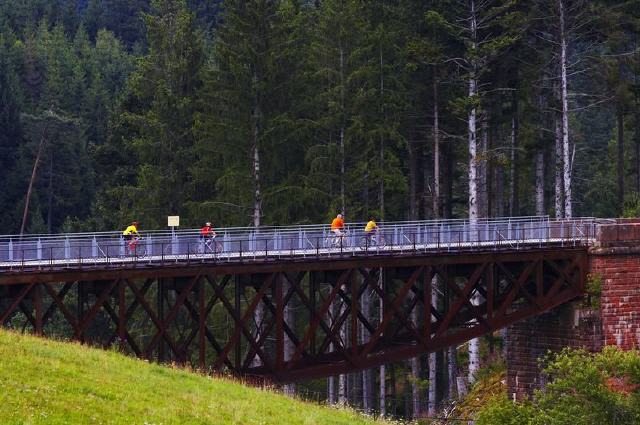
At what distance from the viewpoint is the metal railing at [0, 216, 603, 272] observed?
126ft

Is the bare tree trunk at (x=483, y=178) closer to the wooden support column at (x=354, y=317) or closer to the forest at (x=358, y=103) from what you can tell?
the forest at (x=358, y=103)

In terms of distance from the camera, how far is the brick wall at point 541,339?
156 feet

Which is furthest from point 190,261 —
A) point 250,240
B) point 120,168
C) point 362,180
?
point 120,168

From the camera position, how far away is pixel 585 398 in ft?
121

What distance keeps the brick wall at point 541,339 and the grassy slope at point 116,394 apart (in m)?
17.2

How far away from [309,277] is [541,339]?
1113 cm

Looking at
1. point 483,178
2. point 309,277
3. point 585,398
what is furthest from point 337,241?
point 483,178

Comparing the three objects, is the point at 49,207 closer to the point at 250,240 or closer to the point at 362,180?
the point at 362,180

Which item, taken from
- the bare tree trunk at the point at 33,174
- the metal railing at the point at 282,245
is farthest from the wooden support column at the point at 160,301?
the bare tree trunk at the point at 33,174

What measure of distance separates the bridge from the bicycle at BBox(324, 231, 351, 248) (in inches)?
2.2

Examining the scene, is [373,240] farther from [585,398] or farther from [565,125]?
[565,125]

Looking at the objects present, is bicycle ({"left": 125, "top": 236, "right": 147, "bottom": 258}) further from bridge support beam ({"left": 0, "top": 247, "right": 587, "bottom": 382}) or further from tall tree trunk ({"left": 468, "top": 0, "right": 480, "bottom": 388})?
tall tree trunk ({"left": 468, "top": 0, "right": 480, "bottom": 388})

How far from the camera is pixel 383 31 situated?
60.3 metres

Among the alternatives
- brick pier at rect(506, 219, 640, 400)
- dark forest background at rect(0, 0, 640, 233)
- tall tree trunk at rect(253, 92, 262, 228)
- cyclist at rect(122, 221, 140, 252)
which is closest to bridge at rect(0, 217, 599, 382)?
cyclist at rect(122, 221, 140, 252)
